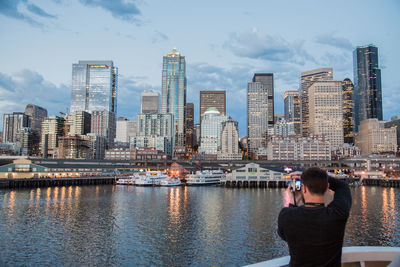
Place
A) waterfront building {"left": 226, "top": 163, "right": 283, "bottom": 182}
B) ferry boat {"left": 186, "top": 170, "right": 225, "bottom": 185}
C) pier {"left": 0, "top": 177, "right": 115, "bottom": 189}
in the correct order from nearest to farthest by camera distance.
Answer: pier {"left": 0, "top": 177, "right": 115, "bottom": 189} → waterfront building {"left": 226, "top": 163, "right": 283, "bottom": 182} → ferry boat {"left": 186, "top": 170, "right": 225, "bottom": 185}

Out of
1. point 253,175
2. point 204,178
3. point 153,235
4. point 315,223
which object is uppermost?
point 315,223

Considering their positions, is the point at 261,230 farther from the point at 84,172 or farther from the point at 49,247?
the point at 84,172

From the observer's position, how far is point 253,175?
103 metres

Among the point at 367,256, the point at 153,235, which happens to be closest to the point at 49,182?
the point at 153,235

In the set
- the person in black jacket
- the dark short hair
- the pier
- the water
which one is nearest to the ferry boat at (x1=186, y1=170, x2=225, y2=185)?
the pier

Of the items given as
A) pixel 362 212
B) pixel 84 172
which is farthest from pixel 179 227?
pixel 84 172

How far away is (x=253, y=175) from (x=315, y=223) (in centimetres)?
10029

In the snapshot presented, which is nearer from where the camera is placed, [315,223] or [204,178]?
[315,223]

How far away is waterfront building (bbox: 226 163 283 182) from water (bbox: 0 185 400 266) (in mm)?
50851

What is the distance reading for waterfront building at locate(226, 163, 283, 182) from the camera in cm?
10281

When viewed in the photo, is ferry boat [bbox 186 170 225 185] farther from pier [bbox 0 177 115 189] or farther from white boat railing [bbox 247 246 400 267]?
white boat railing [bbox 247 246 400 267]

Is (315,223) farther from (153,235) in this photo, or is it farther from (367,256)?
(153,235)

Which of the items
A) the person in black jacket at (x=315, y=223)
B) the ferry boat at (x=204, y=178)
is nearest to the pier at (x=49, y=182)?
the ferry boat at (x=204, y=178)

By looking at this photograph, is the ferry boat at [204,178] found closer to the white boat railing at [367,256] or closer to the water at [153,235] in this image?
the water at [153,235]
